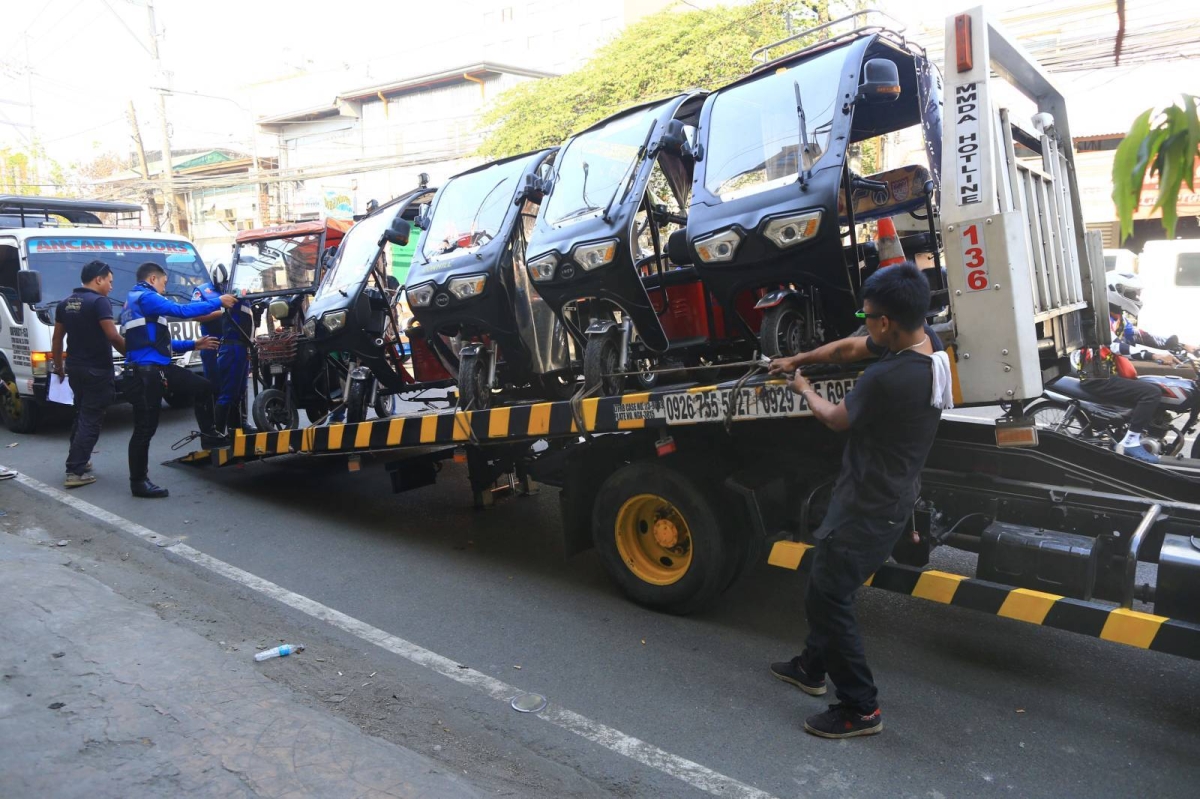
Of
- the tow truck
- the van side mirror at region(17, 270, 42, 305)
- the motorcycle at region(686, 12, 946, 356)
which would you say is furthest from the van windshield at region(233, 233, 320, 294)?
the motorcycle at region(686, 12, 946, 356)

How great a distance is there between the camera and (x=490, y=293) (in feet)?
17.6

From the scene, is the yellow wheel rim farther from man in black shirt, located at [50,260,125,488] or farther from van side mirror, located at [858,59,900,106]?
man in black shirt, located at [50,260,125,488]

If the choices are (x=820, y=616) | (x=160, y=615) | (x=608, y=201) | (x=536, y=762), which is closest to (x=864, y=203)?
(x=608, y=201)

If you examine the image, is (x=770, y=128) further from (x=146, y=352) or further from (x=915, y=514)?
(x=146, y=352)

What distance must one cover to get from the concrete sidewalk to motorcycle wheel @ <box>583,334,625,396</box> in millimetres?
2154

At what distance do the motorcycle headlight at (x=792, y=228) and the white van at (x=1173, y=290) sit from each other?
37.6 feet

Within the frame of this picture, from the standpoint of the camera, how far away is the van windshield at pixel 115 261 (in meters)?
9.94

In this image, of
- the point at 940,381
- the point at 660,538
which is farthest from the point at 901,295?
the point at 660,538

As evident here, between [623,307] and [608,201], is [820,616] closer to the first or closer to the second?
[623,307]

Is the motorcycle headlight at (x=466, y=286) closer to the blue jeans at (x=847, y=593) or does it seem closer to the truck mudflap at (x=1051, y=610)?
the truck mudflap at (x=1051, y=610)

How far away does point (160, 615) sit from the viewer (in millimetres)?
4582

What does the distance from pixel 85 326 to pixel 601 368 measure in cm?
502

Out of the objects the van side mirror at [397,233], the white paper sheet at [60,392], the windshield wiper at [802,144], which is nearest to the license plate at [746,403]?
the windshield wiper at [802,144]

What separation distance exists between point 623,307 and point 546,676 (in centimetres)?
203
